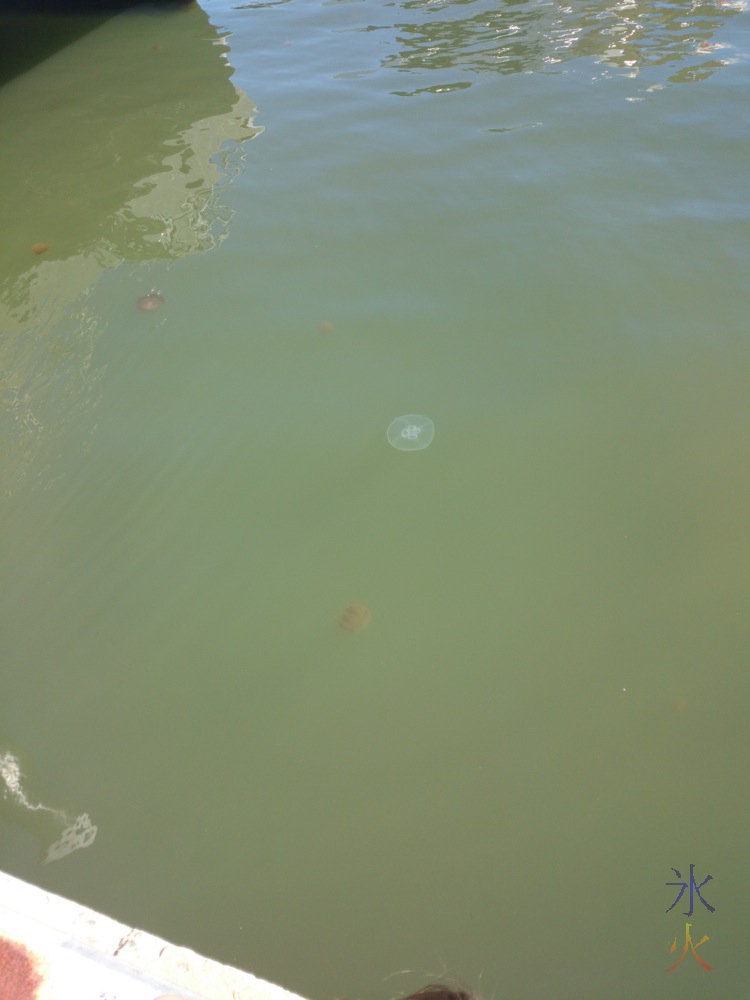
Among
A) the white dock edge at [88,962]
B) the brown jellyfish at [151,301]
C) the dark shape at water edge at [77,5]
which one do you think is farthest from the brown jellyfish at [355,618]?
the dark shape at water edge at [77,5]

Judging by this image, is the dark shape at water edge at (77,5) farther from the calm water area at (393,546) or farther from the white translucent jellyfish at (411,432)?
the white translucent jellyfish at (411,432)

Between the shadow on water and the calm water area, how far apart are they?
0.04m

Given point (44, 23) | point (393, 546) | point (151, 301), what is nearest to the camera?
point (393, 546)

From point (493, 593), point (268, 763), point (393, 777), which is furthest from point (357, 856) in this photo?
point (493, 593)

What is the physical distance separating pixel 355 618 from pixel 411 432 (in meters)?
1.02

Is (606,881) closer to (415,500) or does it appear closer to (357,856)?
(357,856)

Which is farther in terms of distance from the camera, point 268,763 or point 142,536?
point 142,536

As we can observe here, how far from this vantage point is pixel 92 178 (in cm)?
560

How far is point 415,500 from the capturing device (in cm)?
335

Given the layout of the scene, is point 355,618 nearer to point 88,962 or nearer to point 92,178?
point 88,962

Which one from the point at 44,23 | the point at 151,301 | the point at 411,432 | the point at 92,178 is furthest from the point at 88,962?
the point at 44,23

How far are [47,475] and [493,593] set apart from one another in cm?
212

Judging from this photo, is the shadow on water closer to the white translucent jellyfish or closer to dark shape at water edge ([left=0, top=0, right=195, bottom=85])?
dark shape at water edge ([left=0, top=0, right=195, bottom=85])

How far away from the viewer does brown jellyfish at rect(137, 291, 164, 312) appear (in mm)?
4348
